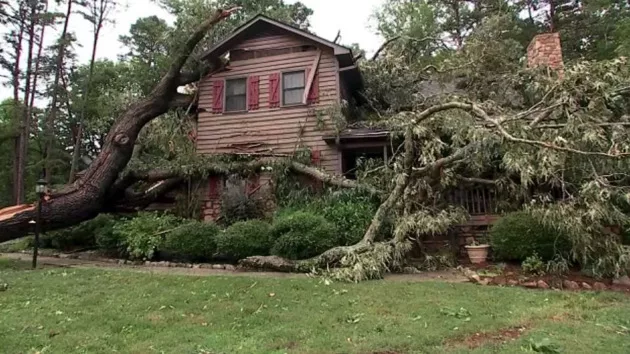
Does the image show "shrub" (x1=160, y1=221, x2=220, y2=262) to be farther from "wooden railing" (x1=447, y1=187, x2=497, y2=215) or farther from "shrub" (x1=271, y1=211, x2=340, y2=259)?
"wooden railing" (x1=447, y1=187, x2=497, y2=215)

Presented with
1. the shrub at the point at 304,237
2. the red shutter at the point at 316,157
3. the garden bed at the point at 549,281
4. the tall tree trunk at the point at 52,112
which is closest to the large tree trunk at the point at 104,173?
the red shutter at the point at 316,157

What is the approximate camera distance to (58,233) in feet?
40.4

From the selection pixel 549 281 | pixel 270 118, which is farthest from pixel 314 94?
pixel 549 281

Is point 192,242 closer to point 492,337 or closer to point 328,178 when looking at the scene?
point 328,178

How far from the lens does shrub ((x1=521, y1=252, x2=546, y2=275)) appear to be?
24.1 ft

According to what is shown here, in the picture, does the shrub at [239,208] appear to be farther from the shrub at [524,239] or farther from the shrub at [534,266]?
the shrub at [534,266]

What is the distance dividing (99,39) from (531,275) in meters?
19.9

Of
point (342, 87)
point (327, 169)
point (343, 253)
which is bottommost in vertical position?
point (343, 253)

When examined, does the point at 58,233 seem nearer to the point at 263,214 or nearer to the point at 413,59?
the point at 263,214

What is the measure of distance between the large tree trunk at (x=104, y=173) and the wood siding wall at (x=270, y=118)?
1.98m

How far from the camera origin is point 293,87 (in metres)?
13.1

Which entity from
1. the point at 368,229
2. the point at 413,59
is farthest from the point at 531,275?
the point at 413,59

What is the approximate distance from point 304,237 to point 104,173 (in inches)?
226

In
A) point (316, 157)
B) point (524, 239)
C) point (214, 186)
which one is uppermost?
point (316, 157)
